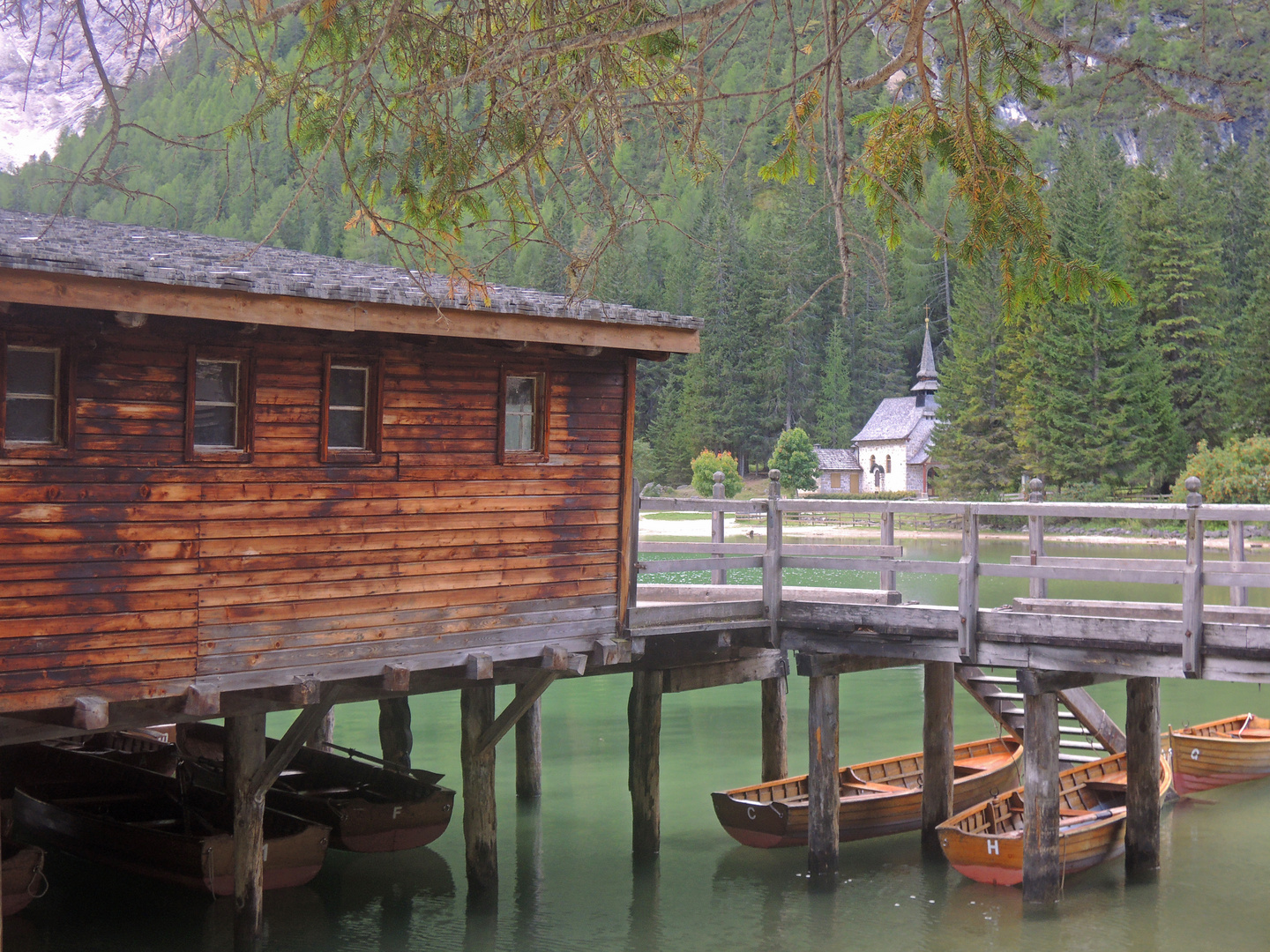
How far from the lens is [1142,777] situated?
572 inches

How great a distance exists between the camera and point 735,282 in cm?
8588

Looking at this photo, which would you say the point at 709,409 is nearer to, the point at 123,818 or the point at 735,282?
the point at 735,282

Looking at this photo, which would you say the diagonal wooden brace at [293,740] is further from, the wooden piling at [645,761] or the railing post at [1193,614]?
the railing post at [1193,614]

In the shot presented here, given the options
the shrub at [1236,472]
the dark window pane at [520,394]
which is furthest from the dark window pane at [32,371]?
the shrub at [1236,472]

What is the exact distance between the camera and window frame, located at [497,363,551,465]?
11.9 metres

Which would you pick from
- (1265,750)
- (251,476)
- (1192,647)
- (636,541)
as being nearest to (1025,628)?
(1192,647)

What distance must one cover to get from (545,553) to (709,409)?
74.6 meters

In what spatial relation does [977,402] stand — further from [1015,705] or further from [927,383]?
[1015,705]

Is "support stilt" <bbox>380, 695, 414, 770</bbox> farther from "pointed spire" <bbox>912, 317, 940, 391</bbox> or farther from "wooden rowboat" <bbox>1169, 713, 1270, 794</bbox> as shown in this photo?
"pointed spire" <bbox>912, 317, 940, 391</bbox>

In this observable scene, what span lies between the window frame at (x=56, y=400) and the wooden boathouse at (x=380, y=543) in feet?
0.08

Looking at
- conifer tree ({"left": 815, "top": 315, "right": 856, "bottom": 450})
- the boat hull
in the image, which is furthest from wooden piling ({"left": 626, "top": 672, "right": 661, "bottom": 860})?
conifer tree ({"left": 815, "top": 315, "right": 856, "bottom": 450})

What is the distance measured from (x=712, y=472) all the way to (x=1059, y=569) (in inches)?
2570

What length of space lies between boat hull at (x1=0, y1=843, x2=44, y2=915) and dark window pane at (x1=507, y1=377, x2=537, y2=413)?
6320 mm

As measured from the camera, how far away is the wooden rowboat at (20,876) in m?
12.1
